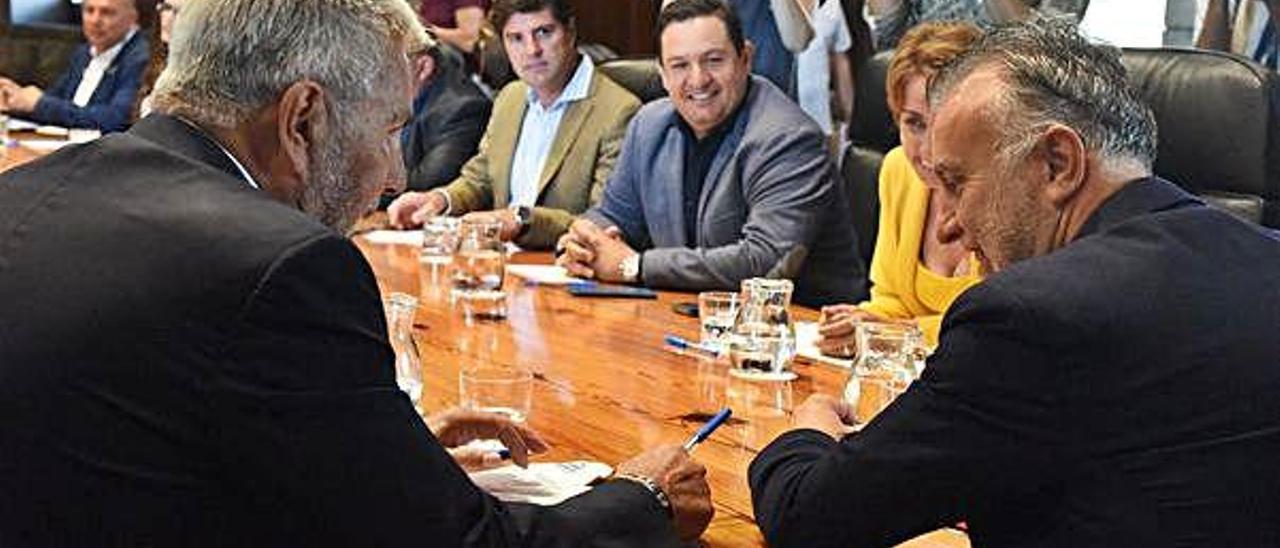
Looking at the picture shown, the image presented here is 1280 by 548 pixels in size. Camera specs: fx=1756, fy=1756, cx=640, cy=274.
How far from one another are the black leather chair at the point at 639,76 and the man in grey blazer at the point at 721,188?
475 millimetres

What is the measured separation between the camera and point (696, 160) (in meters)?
3.78

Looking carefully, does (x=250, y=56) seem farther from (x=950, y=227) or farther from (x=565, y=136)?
(x=565, y=136)

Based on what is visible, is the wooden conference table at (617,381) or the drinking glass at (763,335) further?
the drinking glass at (763,335)

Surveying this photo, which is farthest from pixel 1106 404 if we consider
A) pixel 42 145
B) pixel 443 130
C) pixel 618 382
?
pixel 42 145

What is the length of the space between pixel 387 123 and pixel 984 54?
0.57 m

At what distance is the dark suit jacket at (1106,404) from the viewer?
1.45 metres

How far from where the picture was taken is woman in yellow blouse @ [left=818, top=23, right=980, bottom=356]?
9.64 ft

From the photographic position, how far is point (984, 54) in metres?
1.66

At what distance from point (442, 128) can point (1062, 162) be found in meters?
3.49

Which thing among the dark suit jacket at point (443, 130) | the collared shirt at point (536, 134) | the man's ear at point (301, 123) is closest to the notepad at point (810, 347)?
the man's ear at point (301, 123)

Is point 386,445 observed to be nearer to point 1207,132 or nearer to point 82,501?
point 82,501

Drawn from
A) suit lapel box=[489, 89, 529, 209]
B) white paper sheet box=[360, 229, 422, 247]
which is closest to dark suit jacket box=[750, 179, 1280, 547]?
white paper sheet box=[360, 229, 422, 247]

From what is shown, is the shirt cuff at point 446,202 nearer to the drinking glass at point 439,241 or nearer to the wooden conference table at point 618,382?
the drinking glass at point 439,241

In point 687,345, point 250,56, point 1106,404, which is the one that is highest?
point 250,56
